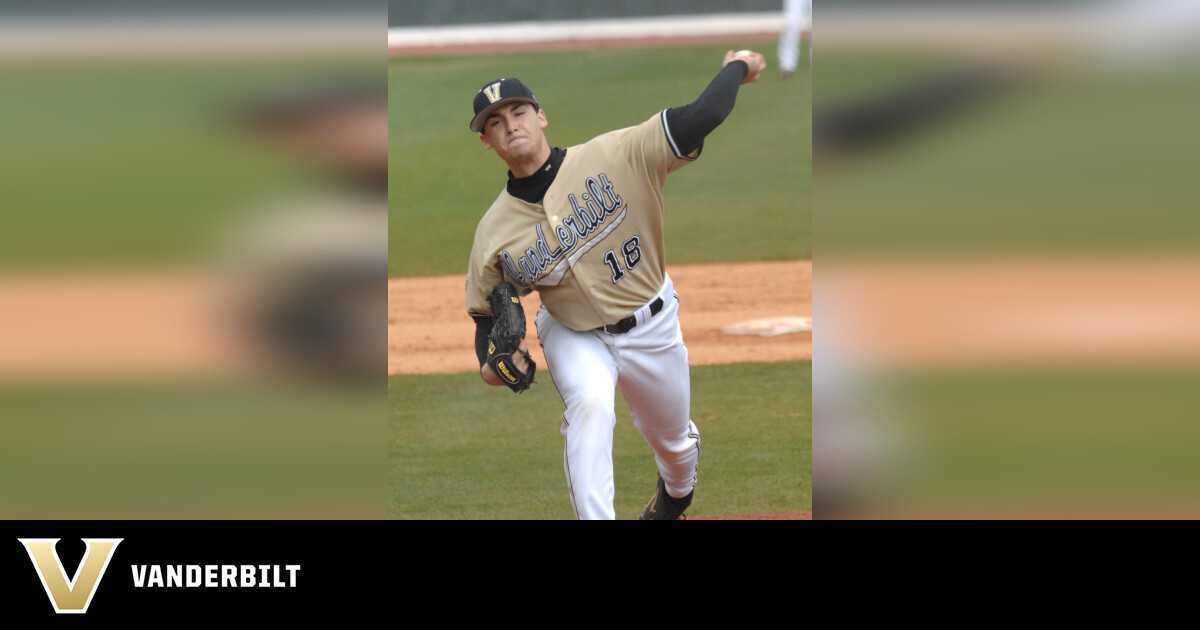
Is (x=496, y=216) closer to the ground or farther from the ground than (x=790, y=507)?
farther from the ground

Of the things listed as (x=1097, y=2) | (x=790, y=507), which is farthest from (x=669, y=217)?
(x=1097, y=2)

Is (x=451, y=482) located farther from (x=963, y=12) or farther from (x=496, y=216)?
(x=963, y=12)

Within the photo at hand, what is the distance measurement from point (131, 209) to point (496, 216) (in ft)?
5.87

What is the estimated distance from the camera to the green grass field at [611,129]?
10.1 meters

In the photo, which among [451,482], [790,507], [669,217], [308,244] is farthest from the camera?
[669,217]

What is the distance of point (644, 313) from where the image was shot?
338cm

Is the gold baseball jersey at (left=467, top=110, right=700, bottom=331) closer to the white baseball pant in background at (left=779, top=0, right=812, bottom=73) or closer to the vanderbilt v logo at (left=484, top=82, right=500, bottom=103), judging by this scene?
the vanderbilt v logo at (left=484, top=82, right=500, bottom=103)

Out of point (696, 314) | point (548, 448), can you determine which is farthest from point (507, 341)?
point (696, 314)

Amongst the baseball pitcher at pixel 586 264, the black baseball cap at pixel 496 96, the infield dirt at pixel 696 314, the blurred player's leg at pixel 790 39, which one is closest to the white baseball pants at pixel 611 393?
the baseball pitcher at pixel 586 264

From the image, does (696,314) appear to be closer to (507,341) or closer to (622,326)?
(622,326)
